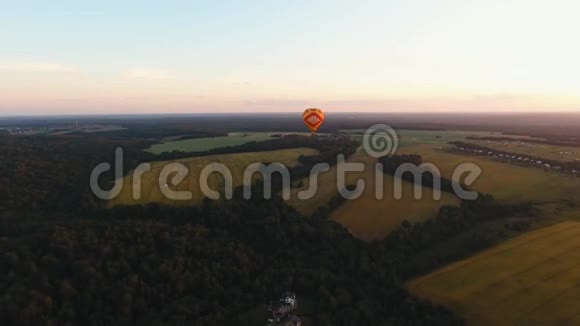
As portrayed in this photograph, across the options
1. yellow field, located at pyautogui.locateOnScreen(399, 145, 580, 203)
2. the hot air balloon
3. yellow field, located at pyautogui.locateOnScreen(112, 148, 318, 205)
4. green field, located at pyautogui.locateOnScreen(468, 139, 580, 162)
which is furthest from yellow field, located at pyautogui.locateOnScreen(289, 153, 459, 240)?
green field, located at pyautogui.locateOnScreen(468, 139, 580, 162)

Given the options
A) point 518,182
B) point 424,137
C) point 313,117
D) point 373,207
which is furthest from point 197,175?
point 424,137

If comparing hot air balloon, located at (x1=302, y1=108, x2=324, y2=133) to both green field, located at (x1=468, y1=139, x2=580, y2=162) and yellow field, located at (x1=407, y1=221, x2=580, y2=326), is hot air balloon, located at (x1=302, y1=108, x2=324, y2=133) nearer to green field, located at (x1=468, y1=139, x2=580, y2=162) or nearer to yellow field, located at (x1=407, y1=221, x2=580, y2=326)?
yellow field, located at (x1=407, y1=221, x2=580, y2=326)

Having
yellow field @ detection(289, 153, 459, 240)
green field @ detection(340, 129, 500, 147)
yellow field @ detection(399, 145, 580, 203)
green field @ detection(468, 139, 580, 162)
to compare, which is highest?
green field @ detection(340, 129, 500, 147)

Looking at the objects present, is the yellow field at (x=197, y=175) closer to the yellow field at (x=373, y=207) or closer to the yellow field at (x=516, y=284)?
the yellow field at (x=373, y=207)

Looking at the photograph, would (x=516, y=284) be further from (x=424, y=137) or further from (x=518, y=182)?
(x=424, y=137)

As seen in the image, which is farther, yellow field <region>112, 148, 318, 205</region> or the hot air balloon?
the hot air balloon

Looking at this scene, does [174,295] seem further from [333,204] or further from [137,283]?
[333,204]
